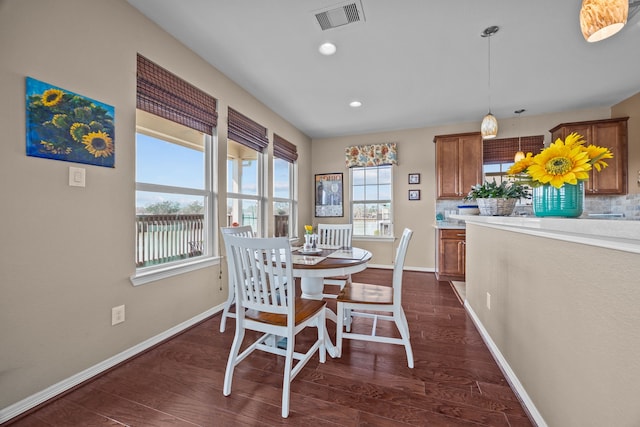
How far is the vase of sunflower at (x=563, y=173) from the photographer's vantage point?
1.10m

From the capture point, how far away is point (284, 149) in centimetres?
448

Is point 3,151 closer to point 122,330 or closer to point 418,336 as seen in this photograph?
point 122,330

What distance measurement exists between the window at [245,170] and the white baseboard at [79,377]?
1359mm

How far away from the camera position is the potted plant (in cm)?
200

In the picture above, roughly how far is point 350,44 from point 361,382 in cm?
281

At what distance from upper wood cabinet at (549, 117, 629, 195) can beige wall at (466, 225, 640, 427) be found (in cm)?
332

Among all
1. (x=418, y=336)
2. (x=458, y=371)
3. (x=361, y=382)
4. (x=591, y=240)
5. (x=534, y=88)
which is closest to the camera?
(x=591, y=240)

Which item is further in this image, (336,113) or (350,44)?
(336,113)

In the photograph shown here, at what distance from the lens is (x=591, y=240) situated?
0.94 metres

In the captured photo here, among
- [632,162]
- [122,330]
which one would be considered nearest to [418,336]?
[122,330]

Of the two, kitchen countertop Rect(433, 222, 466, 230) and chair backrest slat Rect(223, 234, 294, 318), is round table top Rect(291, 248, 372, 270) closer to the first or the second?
chair backrest slat Rect(223, 234, 294, 318)

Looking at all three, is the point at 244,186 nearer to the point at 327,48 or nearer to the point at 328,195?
the point at 327,48

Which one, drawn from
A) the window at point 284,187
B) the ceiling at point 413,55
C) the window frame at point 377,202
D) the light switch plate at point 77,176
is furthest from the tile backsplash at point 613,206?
the light switch plate at point 77,176

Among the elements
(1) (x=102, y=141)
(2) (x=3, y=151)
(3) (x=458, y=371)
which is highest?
(1) (x=102, y=141)
